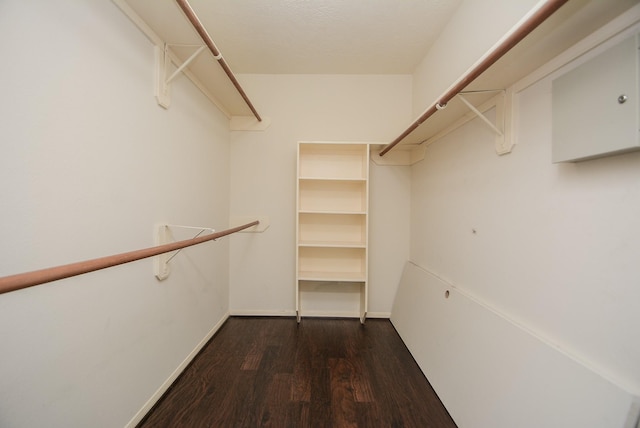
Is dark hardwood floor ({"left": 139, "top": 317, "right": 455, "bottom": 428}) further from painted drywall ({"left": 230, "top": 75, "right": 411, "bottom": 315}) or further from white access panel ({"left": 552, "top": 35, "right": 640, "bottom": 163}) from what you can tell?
white access panel ({"left": 552, "top": 35, "right": 640, "bottom": 163})

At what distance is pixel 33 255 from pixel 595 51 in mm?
1922

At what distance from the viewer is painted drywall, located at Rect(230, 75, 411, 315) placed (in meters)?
2.19

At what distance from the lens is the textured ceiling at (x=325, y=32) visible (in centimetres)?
145

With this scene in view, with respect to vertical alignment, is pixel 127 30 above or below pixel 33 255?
above

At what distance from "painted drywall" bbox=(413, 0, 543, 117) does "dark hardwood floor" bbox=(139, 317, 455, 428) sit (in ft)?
6.66

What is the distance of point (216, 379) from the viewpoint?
1.38 m

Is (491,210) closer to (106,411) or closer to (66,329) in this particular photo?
(66,329)

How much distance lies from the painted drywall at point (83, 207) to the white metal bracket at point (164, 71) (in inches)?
1.7

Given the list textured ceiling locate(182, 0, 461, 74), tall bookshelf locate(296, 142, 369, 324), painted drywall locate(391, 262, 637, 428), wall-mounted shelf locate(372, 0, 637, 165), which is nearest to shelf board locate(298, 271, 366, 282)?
tall bookshelf locate(296, 142, 369, 324)

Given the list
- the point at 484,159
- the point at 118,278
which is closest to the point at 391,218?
the point at 484,159

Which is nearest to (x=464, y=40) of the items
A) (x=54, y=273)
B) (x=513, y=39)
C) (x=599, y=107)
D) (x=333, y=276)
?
(x=513, y=39)

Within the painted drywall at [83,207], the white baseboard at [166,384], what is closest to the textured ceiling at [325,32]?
the painted drywall at [83,207]

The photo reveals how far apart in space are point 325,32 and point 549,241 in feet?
6.31

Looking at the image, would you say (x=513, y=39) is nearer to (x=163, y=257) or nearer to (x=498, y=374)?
(x=498, y=374)
